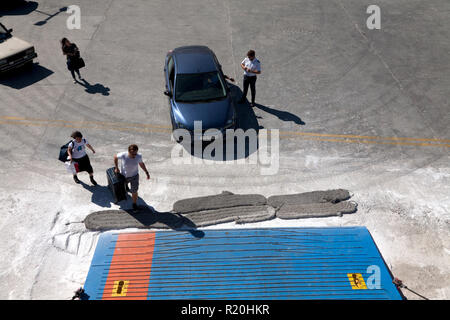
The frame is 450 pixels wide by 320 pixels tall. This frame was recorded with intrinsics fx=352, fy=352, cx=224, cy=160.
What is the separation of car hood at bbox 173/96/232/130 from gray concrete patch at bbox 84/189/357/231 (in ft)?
6.81

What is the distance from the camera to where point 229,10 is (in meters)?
17.9

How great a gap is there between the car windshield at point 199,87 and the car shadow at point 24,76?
19.0 feet

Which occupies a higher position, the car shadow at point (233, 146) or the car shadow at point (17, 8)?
the car shadow at point (17, 8)

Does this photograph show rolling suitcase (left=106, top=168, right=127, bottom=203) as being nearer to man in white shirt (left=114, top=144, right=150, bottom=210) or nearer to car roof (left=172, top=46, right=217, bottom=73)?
man in white shirt (left=114, top=144, right=150, bottom=210)

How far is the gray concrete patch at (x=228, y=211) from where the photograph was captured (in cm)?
796

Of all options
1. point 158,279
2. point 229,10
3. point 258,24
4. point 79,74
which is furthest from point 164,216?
point 229,10

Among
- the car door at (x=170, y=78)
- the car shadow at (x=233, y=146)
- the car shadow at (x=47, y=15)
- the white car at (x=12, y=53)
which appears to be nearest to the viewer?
the car shadow at (x=233, y=146)

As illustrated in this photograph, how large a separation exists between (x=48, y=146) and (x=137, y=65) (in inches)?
202

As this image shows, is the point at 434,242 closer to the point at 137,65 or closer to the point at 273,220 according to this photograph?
the point at 273,220

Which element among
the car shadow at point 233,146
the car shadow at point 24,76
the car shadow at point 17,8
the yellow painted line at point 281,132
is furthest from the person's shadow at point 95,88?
the car shadow at point 17,8

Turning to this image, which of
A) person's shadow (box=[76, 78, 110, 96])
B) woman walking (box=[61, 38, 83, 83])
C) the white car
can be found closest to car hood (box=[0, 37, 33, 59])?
the white car

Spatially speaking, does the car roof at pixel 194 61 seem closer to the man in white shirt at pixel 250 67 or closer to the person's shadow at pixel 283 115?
the man in white shirt at pixel 250 67

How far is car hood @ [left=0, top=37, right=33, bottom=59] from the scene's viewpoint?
12.0 meters

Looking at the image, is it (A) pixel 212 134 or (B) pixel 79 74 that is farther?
(B) pixel 79 74
